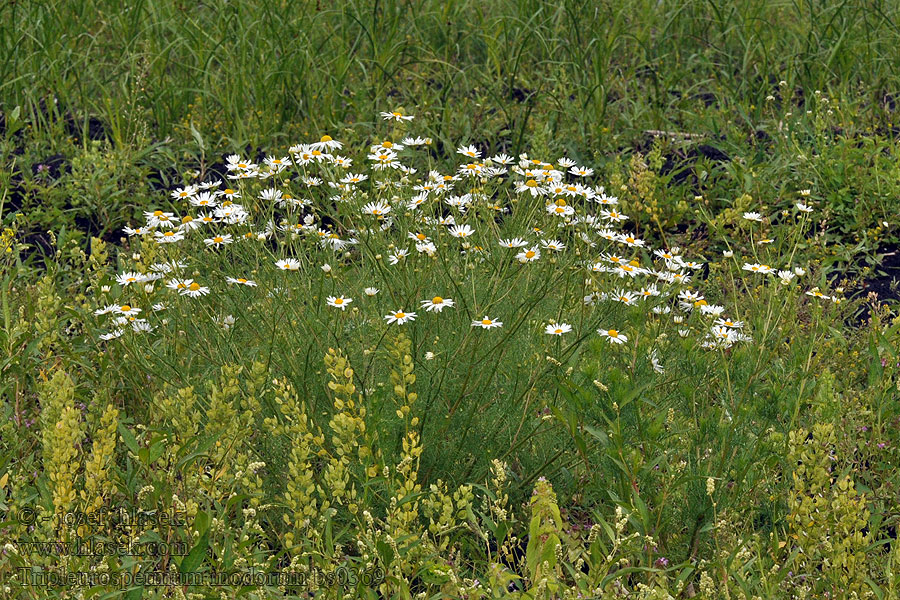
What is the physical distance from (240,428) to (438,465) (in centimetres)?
59

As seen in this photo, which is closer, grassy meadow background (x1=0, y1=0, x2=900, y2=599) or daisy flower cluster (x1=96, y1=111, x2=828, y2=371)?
grassy meadow background (x1=0, y1=0, x2=900, y2=599)

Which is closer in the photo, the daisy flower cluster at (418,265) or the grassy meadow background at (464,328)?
the grassy meadow background at (464,328)

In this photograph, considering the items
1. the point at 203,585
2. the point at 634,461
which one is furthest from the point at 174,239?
the point at 634,461

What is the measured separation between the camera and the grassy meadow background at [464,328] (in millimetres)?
2188

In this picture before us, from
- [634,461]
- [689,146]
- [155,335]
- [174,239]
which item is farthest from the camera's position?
[689,146]

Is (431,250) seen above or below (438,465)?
above

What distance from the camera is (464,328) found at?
2855mm

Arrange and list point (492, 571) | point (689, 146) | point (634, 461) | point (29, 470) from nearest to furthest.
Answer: point (492, 571) → point (634, 461) → point (29, 470) → point (689, 146)

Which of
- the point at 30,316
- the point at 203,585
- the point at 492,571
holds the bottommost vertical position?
the point at 30,316

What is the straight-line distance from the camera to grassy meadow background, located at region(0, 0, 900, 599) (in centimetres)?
219

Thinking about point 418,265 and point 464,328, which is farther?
point 418,265

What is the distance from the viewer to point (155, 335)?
3324mm

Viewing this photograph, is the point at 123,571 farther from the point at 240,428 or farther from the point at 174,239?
the point at 174,239

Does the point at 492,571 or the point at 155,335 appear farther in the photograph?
the point at 155,335
